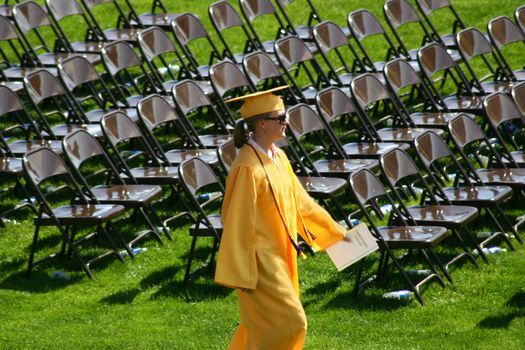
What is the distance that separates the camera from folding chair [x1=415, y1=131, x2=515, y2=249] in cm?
1021

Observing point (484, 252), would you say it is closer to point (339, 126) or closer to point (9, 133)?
point (339, 126)

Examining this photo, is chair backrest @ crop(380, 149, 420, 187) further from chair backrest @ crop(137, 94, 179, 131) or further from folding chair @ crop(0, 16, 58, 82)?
folding chair @ crop(0, 16, 58, 82)

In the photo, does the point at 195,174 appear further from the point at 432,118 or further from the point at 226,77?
the point at 432,118

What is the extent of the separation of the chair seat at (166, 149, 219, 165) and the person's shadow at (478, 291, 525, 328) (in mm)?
2980

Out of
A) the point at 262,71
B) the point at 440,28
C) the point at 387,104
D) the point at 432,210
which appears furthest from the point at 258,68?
the point at 440,28

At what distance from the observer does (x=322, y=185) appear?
1043cm

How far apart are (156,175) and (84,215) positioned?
1077mm

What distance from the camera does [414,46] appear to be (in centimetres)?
1539

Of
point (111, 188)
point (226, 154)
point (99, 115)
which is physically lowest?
point (226, 154)

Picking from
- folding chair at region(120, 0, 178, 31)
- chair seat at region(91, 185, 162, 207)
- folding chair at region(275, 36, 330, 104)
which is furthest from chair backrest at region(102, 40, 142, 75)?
chair seat at region(91, 185, 162, 207)

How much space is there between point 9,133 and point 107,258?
3.06 meters

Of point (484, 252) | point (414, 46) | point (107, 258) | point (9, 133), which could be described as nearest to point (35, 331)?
point (107, 258)

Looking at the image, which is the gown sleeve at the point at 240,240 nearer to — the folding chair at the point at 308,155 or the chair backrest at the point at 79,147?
the chair backrest at the point at 79,147

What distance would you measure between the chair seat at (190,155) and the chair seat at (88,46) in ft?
9.06
